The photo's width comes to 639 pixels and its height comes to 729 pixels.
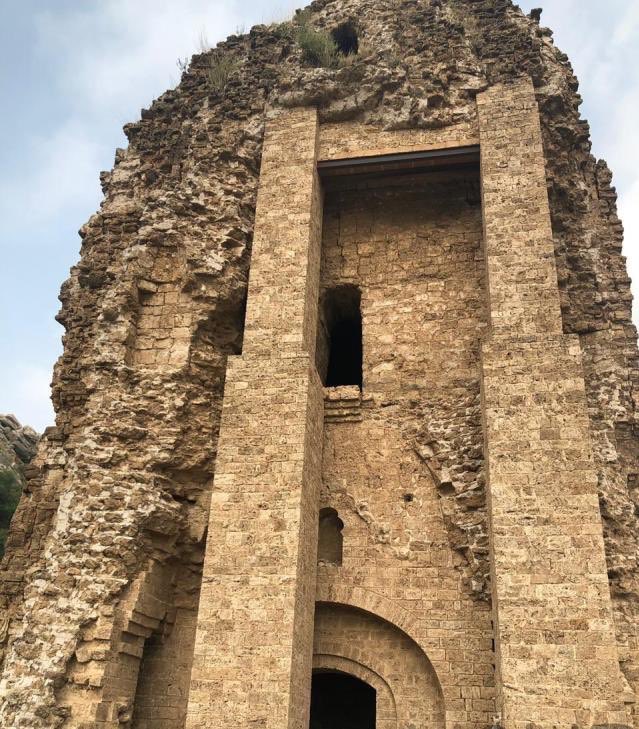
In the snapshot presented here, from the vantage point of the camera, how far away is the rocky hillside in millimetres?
20344

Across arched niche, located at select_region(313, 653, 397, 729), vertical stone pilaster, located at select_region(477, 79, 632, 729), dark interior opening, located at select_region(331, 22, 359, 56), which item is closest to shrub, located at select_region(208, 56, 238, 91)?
dark interior opening, located at select_region(331, 22, 359, 56)

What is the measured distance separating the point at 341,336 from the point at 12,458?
50.4ft

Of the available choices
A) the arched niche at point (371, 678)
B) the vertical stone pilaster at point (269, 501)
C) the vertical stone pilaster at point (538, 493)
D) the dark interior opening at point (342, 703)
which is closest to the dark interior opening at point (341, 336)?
the vertical stone pilaster at point (269, 501)

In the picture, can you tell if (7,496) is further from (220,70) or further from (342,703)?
(220,70)

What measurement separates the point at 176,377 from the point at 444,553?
3771mm

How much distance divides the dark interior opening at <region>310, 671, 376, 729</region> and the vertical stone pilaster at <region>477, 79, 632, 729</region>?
4869mm

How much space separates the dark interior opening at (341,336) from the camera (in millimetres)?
10398

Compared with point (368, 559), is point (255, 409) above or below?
above

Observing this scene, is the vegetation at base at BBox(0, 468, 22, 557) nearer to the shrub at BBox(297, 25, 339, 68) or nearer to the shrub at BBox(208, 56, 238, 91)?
the shrub at BBox(208, 56, 238, 91)

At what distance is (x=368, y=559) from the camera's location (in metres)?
8.32

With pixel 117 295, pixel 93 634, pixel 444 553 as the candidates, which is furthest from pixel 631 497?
pixel 117 295

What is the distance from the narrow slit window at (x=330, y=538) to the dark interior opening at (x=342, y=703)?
3233 millimetres

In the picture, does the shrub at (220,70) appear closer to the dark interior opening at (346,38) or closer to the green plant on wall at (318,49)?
the green plant on wall at (318,49)

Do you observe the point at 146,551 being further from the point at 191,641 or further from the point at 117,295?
the point at 117,295
